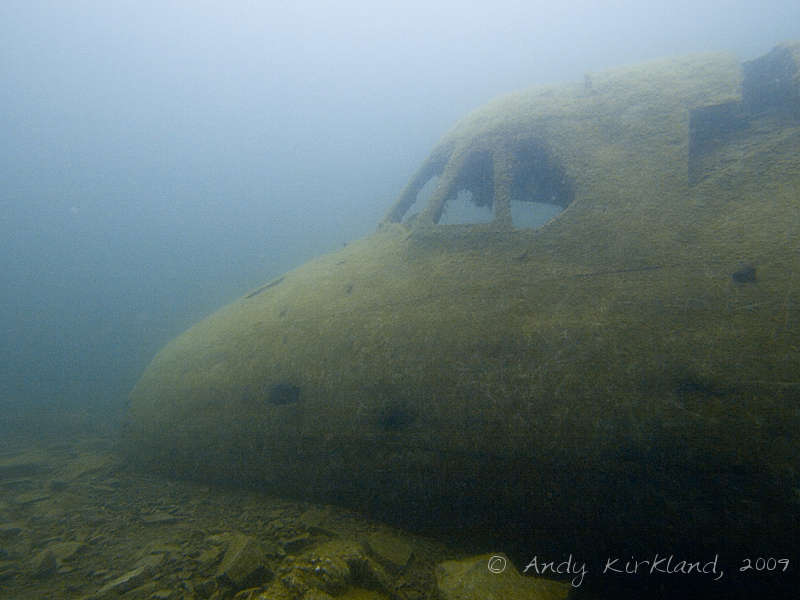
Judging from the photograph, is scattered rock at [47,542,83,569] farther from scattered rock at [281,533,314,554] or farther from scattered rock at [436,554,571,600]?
scattered rock at [436,554,571,600]

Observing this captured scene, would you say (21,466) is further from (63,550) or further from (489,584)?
(489,584)

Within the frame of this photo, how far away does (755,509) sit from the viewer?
2277 millimetres

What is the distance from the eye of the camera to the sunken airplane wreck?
2562 mm

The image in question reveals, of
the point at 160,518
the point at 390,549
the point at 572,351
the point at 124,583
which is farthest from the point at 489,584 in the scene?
the point at 160,518

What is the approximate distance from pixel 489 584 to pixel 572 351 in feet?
5.81

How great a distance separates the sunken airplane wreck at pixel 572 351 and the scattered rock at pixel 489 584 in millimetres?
314

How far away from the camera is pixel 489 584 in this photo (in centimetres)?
252

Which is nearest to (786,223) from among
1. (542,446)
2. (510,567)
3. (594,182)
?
(594,182)

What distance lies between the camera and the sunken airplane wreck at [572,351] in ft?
8.41

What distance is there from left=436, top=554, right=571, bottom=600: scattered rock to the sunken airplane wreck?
1.03 feet

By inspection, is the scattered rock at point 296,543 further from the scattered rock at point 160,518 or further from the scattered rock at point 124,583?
the scattered rock at point 160,518

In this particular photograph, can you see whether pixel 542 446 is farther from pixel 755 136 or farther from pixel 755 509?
pixel 755 136

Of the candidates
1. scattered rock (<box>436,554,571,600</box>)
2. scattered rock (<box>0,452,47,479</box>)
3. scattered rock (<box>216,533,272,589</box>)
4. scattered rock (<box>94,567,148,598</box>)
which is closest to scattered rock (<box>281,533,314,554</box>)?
scattered rock (<box>216,533,272,589</box>)

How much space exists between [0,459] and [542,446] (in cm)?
1293
